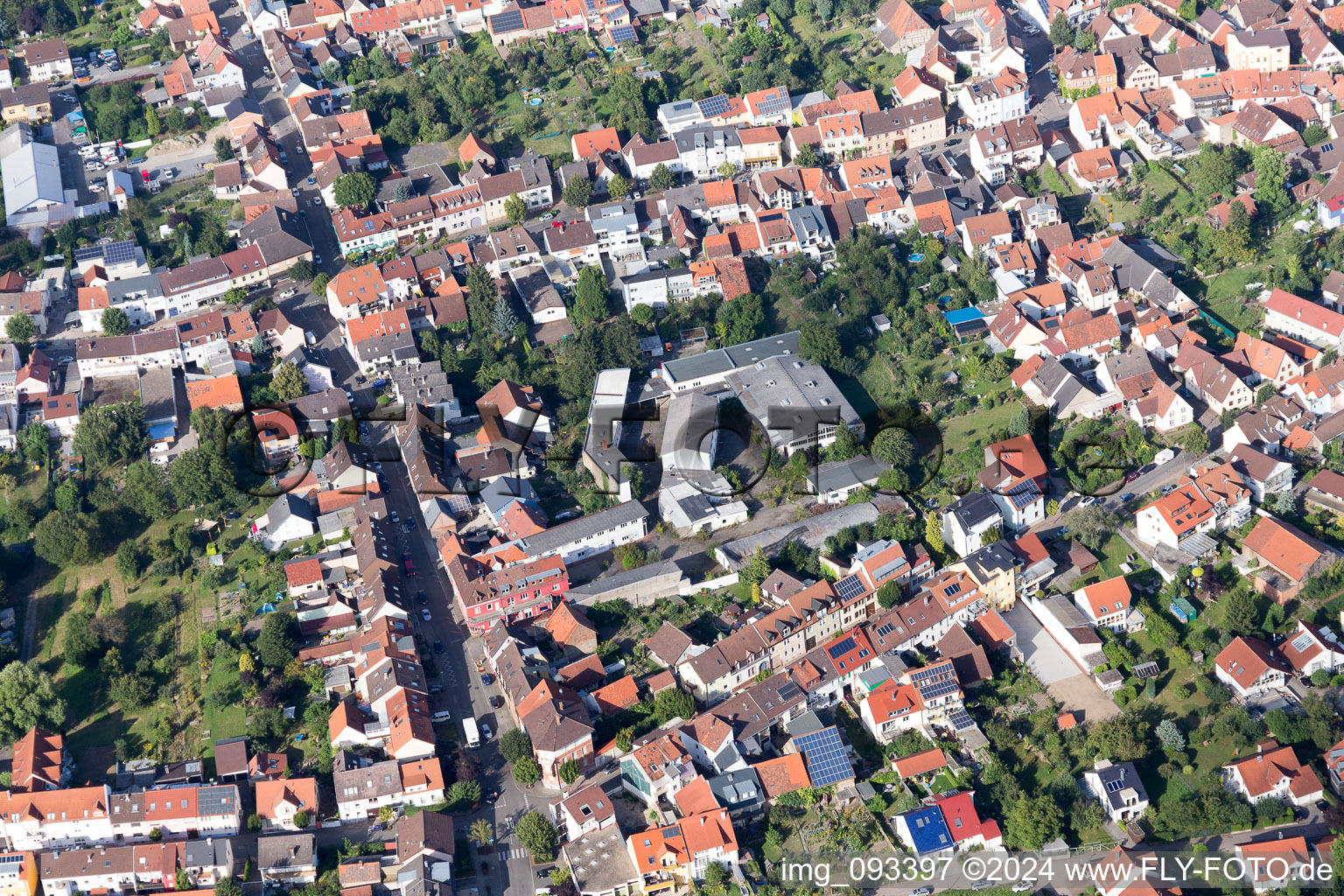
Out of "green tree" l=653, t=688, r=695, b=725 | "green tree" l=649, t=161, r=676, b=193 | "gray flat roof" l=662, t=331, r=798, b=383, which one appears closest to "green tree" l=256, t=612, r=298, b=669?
"green tree" l=653, t=688, r=695, b=725

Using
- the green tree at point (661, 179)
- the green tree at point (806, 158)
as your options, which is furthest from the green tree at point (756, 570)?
the green tree at point (806, 158)

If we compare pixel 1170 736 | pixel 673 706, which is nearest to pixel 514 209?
pixel 673 706

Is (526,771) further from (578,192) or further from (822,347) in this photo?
(578,192)

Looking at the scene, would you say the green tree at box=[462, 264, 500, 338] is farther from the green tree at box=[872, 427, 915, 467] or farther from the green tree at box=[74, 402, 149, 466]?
the green tree at box=[872, 427, 915, 467]

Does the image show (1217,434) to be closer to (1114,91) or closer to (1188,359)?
(1188,359)

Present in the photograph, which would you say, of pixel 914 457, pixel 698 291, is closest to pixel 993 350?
pixel 914 457

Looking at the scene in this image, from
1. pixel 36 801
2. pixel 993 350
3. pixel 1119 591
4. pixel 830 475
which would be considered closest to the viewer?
pixel 36 801
